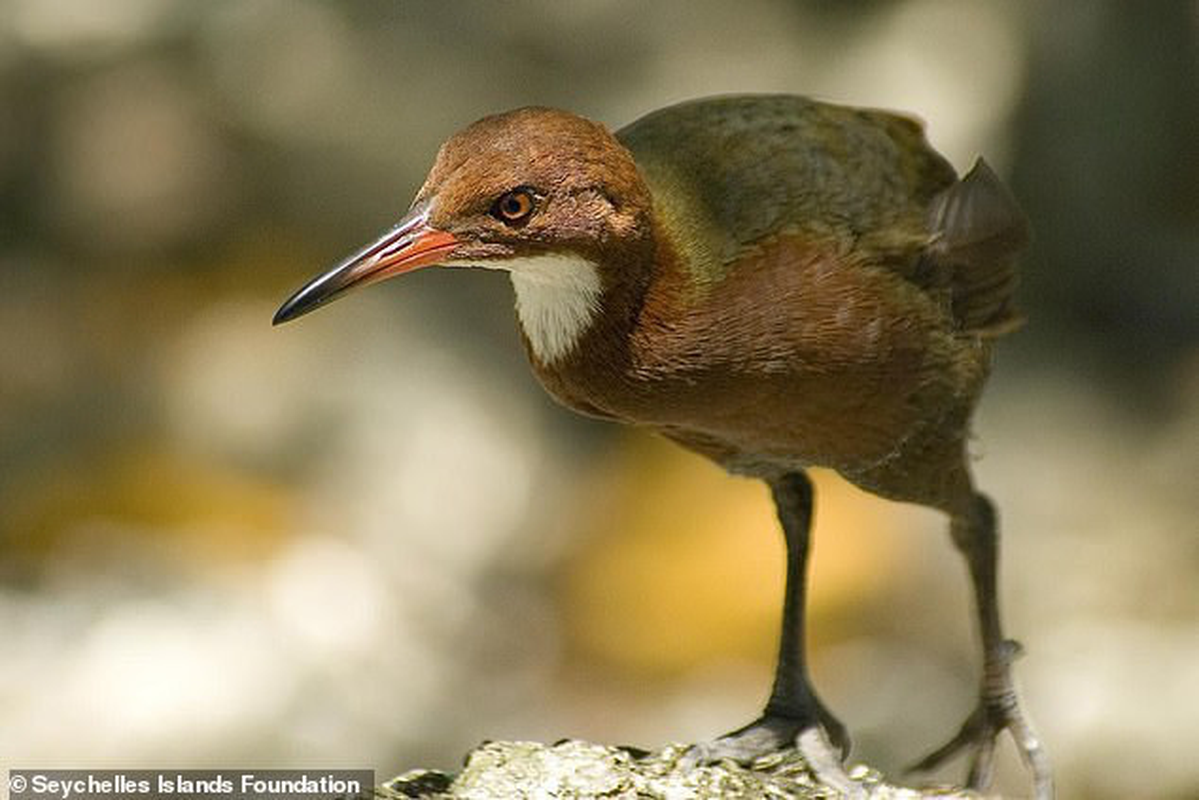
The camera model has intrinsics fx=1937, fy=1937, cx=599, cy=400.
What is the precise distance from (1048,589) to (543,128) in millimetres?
4885

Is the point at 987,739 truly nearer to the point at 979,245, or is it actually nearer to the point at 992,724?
the point at 992,724

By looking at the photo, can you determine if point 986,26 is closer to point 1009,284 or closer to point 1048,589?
point 1048,589

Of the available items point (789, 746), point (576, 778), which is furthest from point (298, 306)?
point (789, 746)

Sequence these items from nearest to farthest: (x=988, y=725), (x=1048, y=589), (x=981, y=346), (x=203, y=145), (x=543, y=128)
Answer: (x=543, y=128)
(x=981, y=346)
(x=988, y=725)
(x=1048, y=589)
(x=203, y=145)

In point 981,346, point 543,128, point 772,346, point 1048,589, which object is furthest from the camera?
point 1048,589

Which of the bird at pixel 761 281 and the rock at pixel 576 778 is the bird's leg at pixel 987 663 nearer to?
the bird at pixel 761 281

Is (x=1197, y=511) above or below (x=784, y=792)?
above

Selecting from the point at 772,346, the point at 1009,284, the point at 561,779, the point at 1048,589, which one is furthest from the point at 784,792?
the point at 1048,589

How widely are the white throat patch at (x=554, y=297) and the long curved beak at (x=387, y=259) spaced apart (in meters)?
0.11

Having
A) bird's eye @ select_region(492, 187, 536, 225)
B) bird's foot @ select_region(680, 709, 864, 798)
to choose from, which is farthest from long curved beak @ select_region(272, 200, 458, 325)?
bird's foot @ select_region(680, 709, 864, 798)

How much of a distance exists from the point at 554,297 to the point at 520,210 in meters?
0.25

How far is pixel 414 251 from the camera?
3725mm

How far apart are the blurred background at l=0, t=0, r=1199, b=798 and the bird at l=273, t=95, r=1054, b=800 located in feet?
10.5

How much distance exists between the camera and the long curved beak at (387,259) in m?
3.72
